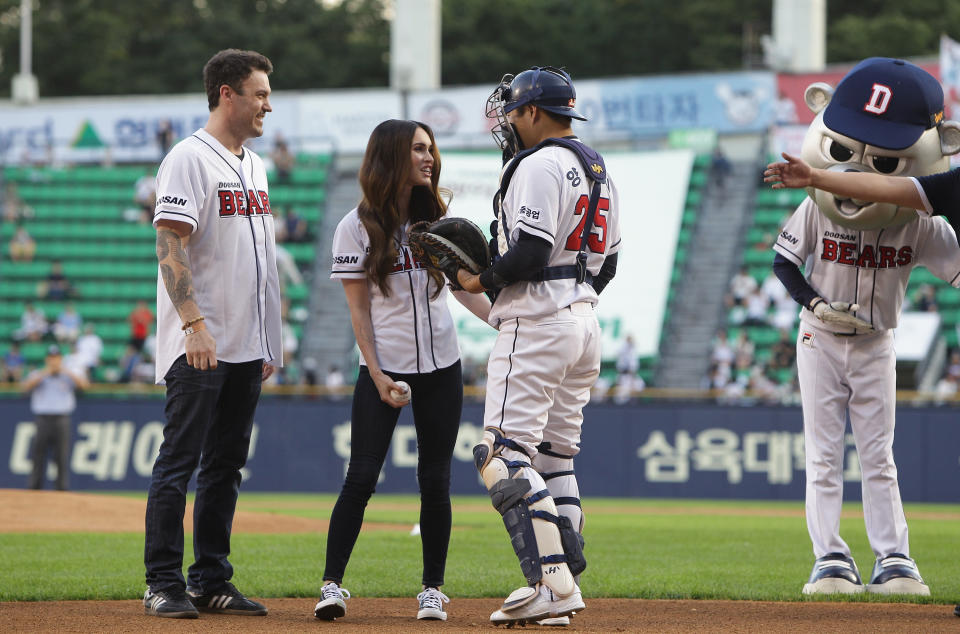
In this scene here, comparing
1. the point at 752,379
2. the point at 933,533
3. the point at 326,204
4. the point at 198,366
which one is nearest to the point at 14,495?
the point at 198,366

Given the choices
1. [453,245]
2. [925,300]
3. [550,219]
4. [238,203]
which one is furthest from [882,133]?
[925,300]

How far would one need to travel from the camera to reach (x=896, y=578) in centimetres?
683

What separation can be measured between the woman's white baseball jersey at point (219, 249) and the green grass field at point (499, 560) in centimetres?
160

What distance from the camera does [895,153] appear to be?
22.1ft

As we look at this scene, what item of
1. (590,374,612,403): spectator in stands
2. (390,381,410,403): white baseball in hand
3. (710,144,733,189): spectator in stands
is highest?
(710,144,733,189): spectator in stands

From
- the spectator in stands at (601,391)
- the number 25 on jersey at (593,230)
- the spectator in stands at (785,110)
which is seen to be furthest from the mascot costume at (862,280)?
the spectator in stands at (785,110)

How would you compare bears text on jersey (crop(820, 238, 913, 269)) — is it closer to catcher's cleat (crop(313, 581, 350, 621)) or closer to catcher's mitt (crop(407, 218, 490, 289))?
catcher's mitt (crop(407, 218, 490, 289))

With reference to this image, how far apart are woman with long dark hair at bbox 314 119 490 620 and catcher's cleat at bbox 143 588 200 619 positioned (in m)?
0.70

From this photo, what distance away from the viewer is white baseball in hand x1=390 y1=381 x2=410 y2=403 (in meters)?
5.75

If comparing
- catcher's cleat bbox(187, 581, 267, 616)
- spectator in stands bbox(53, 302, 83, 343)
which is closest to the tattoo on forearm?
catcher's cleat bbox(187, 581, 267, 616)

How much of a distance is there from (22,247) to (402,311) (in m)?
25.5

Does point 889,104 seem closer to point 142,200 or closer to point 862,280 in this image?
point 862,280

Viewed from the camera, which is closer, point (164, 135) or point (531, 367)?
point (531, 367)

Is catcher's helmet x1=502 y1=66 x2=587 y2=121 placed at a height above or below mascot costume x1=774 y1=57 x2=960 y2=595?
above
